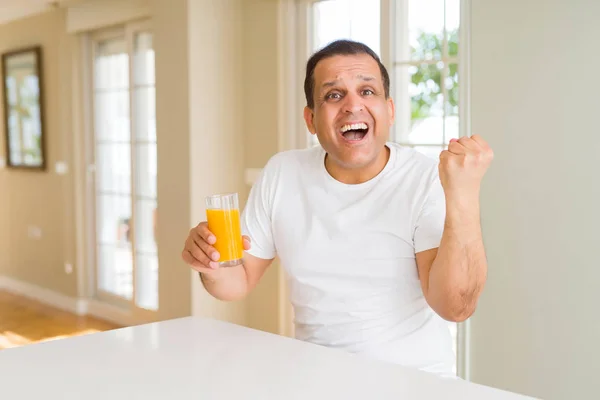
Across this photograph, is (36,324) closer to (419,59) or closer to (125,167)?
(125,167)

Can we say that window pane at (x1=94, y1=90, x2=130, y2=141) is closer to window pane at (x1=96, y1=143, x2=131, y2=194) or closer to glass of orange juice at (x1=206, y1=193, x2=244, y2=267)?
window pane at (x1=96, y1=143, x2=131, y2=194)

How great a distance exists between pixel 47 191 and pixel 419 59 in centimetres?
374

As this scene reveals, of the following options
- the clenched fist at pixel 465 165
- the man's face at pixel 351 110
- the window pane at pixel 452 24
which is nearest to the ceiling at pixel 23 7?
the window pane at pixel 452 24

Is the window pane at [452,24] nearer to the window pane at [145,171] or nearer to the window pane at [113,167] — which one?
the window pane at [145,171]

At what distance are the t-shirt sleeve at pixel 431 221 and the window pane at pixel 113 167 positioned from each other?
3.82 metres

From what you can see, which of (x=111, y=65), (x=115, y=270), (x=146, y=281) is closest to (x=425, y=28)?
(x=146, y=281)

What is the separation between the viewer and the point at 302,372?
1.29 meters

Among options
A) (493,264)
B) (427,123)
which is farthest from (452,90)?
(493,264)

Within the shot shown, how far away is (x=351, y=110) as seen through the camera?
174 cm

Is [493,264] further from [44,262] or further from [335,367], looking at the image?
[44,262]

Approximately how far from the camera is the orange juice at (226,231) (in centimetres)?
157

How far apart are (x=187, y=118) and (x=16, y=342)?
1983mm

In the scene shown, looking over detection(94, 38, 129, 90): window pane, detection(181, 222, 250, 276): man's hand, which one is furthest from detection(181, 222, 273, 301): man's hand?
detection(94, 38, 129, 90): window pane

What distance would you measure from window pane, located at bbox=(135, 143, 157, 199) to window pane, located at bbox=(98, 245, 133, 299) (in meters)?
0.58
